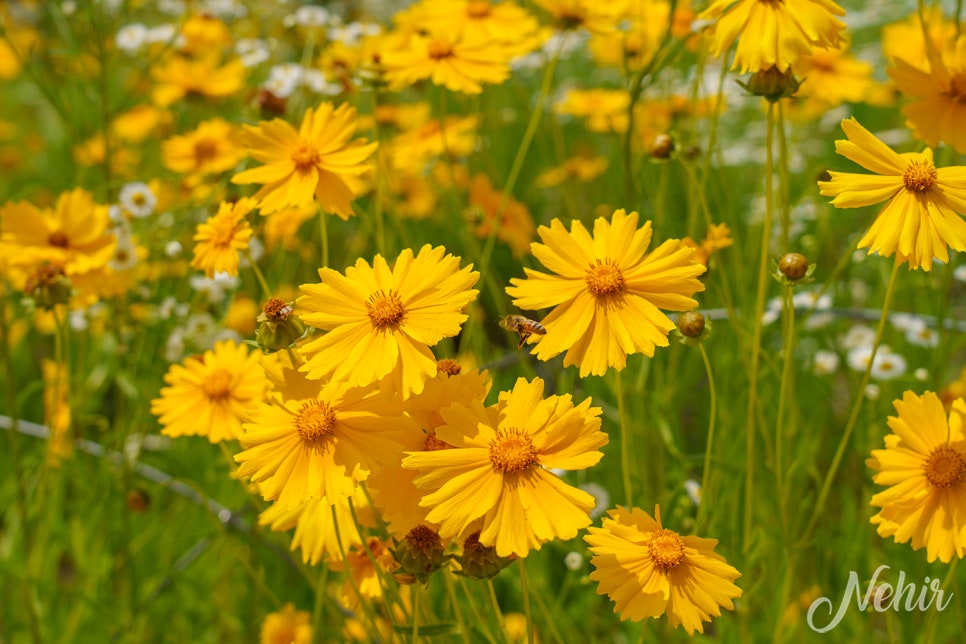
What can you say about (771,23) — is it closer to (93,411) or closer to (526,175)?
(93,411)

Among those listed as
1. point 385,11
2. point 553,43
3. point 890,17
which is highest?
point 890,17

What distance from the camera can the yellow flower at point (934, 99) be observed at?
93cm

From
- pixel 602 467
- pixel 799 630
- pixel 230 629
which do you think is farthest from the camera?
pixel 230 629

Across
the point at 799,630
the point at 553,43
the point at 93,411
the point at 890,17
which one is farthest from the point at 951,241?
the point at 890,17

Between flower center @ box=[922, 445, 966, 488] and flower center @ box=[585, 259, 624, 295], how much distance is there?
0.31 metres

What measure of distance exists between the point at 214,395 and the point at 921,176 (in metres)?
0.73

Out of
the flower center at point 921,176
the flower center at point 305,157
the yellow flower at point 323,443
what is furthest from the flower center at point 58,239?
the flower center at point 921,176

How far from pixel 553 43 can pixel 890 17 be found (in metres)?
1.75

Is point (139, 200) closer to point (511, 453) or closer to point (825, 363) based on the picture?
point (511, 453)

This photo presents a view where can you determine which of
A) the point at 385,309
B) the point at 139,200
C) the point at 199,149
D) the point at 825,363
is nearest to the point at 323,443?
the point at 385,309

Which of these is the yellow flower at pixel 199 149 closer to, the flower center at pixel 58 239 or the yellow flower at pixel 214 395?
the flower center at pixel 58 239

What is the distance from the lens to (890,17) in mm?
3439

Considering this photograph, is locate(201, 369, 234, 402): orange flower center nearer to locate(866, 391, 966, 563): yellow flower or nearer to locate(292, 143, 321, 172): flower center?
locate(292, 143, 321, 172): flower center

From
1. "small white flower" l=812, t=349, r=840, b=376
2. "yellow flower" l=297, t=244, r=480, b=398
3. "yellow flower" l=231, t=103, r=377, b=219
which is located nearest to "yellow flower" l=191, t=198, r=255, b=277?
"yellow flower" l=231, t=103, r=377, b=219
